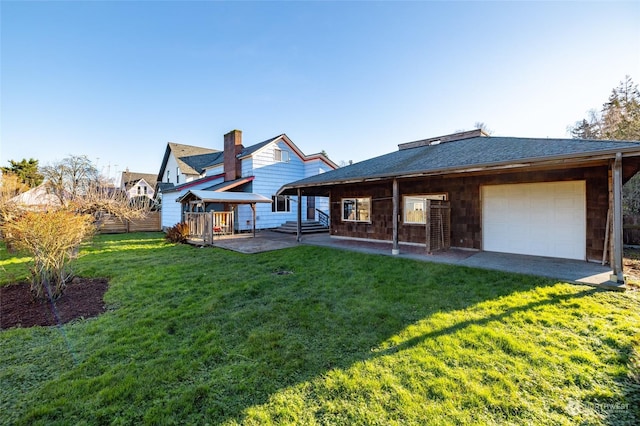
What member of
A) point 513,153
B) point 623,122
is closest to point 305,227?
point 513,153

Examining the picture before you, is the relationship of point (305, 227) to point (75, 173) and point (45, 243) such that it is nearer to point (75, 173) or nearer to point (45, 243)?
point (45, 243)

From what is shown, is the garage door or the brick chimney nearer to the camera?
the garage door

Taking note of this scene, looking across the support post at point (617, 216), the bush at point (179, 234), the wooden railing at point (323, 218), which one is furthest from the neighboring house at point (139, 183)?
the support post at point (617, 216)

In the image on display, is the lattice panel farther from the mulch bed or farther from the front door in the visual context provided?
the front door

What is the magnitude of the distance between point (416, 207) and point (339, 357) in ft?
26.4

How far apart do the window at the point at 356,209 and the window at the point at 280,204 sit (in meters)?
5.96

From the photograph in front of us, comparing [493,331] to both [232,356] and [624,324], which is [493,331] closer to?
[624,324]

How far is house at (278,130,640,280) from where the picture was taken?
19.1 feet

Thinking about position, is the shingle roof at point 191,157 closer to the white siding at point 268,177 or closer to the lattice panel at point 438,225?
the white siding at point 268,177

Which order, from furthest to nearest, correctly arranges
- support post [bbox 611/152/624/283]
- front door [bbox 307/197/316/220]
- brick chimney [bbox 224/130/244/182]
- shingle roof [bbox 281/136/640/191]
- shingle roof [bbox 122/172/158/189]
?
shingle roof [bbox 122/172/158/189] < front door [bbox 307/197/316/220] < brick chimney [bbox 224/130/244/182] < shingle roof [bbox 281/136/640/191] < support post [bbox 611/152/624/283]

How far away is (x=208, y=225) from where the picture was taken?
38.7 ft

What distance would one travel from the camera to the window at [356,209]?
11.5 metres

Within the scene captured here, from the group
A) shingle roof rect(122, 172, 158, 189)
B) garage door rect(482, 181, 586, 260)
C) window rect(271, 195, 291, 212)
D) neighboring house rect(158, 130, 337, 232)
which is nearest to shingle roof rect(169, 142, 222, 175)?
neighboring house rect(158, 130, 337, 232)

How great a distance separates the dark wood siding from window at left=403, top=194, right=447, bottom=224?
185 millimetres
